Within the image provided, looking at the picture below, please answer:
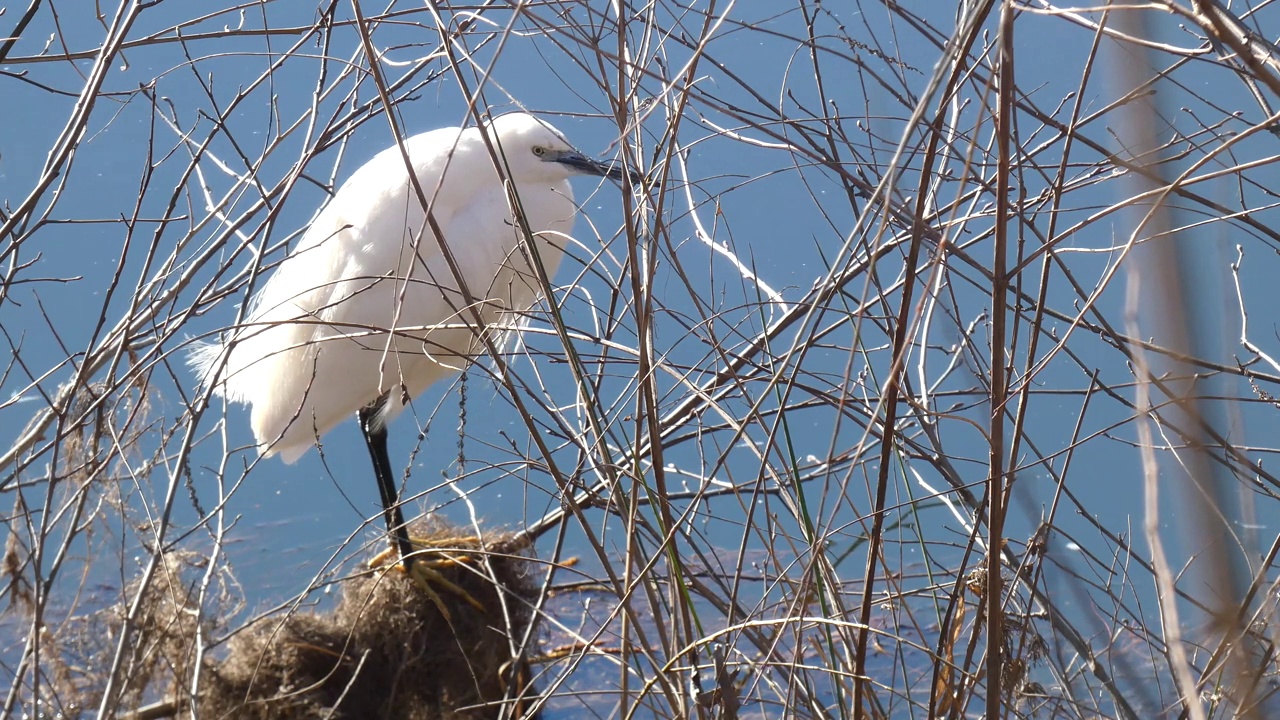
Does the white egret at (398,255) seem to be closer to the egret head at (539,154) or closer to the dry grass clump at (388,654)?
the egret head at (539,154)

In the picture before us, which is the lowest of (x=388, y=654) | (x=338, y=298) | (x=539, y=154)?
(x=388, y=654)

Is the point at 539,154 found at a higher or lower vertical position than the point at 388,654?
higher

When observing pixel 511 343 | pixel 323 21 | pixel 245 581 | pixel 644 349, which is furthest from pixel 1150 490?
pixel 245 581

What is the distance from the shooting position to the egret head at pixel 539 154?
1961 mm

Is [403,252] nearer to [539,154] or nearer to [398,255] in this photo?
[398,255]

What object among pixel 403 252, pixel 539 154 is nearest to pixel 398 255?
pixel 403 252

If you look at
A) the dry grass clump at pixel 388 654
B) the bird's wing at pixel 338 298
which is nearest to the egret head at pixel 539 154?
the bird's wing at pixel 338 298

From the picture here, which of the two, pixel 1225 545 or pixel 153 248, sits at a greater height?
pixel 153 248

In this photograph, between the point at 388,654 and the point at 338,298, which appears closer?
the point at 338,298

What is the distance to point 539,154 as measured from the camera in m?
1.99

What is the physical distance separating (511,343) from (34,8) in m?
1.72

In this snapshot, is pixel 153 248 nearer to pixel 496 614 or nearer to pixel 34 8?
pixel 34 8

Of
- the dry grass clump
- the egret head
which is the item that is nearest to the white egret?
the egret head

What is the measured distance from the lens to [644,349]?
2.11 ft
